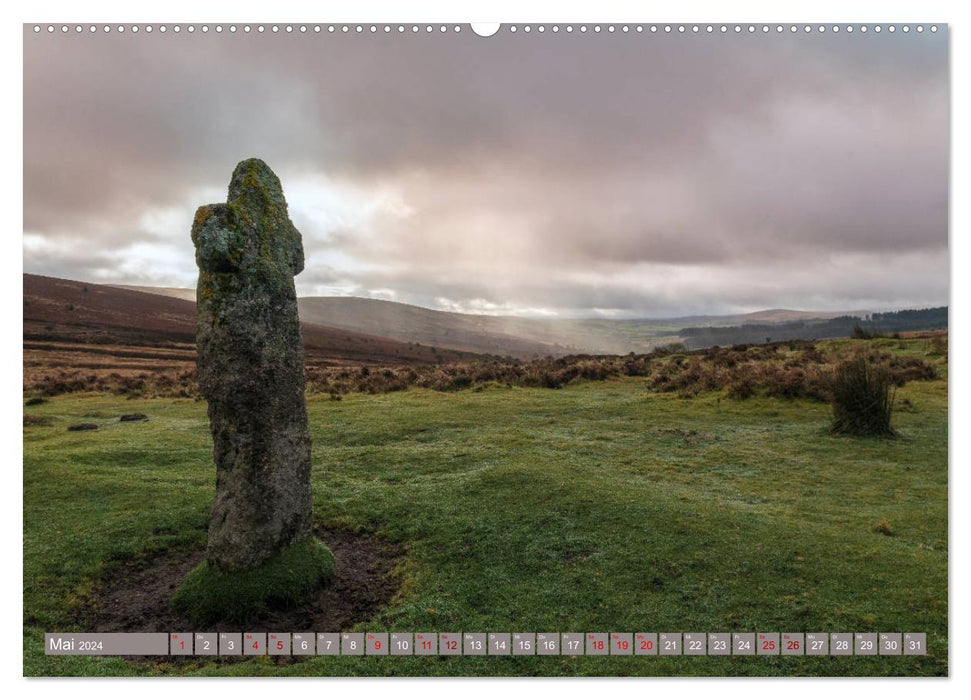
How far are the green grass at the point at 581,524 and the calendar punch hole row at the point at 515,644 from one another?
10 centimetres

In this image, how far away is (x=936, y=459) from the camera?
1158cm

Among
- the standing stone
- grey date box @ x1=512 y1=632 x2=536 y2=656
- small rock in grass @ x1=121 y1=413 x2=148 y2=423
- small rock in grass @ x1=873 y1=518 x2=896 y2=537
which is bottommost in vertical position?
grey date box @ x1=512 y1=632 x2=536 y2=656

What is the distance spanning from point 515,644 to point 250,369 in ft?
13.5

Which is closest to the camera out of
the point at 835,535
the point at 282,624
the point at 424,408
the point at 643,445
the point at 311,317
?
the point at 282,624

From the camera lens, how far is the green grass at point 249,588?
6.33 m

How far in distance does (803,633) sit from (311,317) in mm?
195590

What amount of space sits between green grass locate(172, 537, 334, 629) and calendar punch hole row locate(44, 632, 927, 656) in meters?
0.78

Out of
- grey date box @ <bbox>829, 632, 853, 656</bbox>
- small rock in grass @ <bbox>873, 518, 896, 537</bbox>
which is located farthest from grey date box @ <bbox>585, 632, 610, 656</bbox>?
small rock in grass @ <bbox>873, 518, 896, 537</bbox>

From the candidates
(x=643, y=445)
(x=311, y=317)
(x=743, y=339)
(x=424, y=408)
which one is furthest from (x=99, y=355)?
(x=311, y=317)

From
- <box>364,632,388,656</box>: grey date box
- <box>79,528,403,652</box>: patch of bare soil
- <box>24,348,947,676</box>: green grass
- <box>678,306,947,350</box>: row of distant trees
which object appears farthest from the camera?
<box>678,306,947,350</box>: row of distant trees

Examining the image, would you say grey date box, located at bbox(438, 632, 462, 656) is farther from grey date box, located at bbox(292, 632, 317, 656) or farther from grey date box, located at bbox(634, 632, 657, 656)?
grey date box, located at bbox(634, 632, 657, 656)

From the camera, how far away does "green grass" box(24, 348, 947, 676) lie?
5742 mm

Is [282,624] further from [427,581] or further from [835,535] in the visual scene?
[835,535]

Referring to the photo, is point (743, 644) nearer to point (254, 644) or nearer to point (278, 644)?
point (278, 644)
